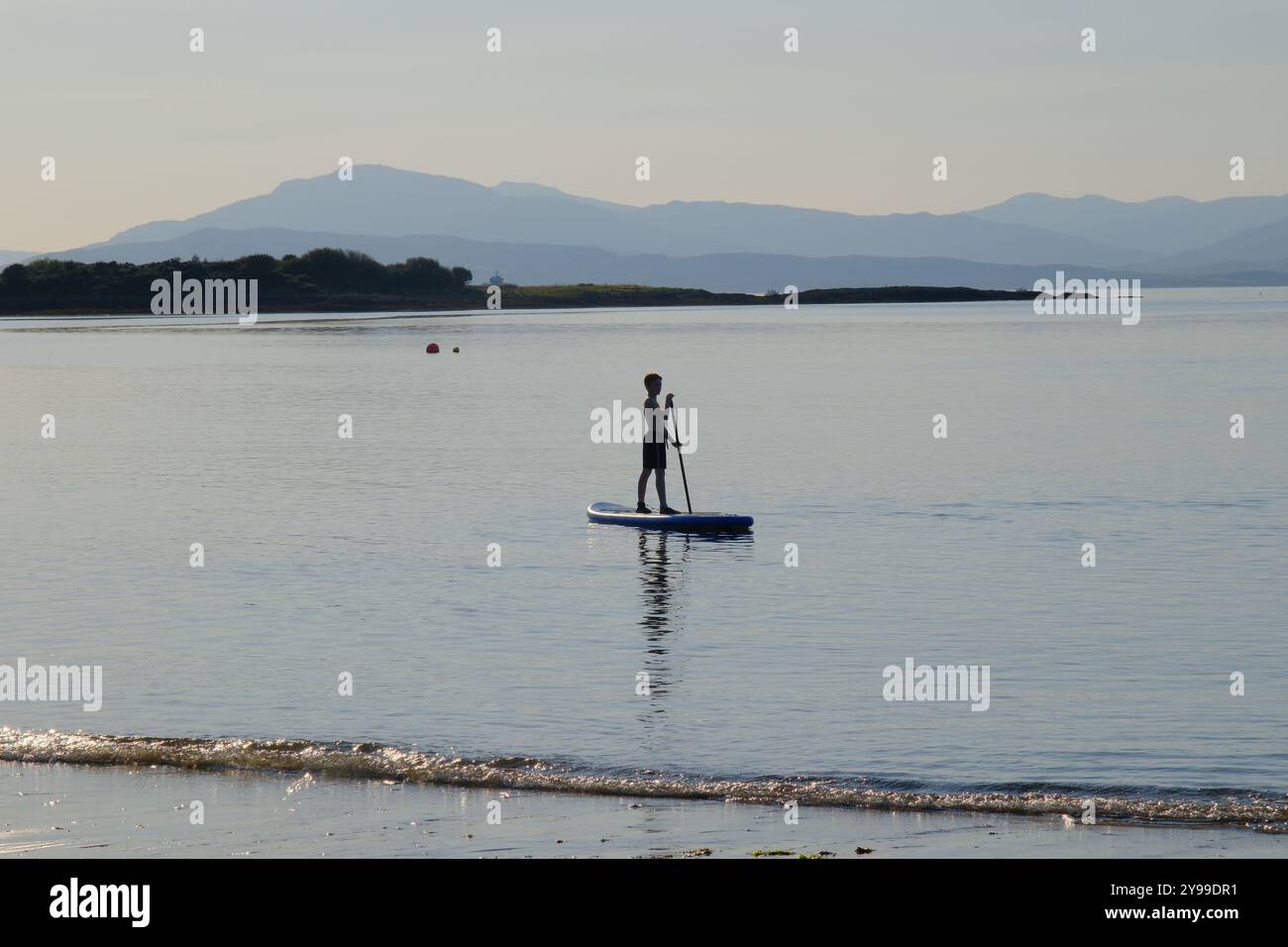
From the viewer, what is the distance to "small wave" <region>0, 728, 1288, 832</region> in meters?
12.8

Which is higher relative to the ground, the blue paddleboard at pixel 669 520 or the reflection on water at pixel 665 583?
the blue paddleboard at pixel 669 520

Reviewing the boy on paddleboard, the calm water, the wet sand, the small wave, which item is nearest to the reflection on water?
the calm water

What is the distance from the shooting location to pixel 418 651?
1914 centimetres

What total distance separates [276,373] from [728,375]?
77.8ft

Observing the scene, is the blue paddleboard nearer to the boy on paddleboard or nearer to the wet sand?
the boy on paddleboard

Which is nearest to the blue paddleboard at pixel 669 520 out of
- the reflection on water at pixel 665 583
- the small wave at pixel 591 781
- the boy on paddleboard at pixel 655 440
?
the reflection on water at pixel 665 583

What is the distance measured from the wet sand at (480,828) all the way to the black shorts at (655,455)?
16097mm

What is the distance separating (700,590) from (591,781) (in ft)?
32.2

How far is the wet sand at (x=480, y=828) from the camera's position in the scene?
11.7 metres

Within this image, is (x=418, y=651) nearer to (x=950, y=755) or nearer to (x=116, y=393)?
(x=950, y=755)

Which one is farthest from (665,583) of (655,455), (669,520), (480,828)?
(480,828)

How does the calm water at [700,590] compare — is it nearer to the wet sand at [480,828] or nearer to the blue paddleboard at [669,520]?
the blue paddleboard at [669,520]

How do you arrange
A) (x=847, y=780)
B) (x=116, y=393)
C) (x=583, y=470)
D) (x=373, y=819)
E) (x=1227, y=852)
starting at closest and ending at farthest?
(x=1227, y=852) → (x=373, y=819) → (x=847, y=780) → (x=583, y=470) → (x=116, y=393)
